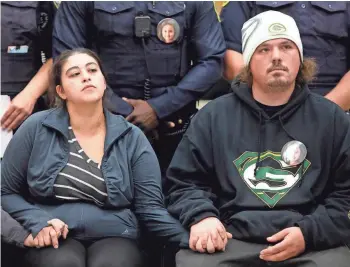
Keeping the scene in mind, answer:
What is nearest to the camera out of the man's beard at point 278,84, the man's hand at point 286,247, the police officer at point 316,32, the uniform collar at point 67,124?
the man's hand at point 286,247

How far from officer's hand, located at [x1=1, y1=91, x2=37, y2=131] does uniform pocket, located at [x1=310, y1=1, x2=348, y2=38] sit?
141cm

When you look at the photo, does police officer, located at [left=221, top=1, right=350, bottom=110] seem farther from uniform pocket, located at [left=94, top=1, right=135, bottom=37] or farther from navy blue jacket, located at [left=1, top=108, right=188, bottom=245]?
navy blue jacket, located at [left=1, top=108, right=188, bottom=245]

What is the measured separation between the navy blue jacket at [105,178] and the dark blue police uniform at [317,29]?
2.87 feet

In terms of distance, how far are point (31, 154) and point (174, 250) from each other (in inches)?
25.8

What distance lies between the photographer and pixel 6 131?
119 inches

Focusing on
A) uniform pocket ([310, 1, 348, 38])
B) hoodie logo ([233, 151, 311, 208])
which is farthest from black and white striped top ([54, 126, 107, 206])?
uniform pocket ([310, 1, 348, 38])

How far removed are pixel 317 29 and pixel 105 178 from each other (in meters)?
1.34

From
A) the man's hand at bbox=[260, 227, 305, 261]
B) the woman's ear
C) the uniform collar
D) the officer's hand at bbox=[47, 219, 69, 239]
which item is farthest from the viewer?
the woman's ear

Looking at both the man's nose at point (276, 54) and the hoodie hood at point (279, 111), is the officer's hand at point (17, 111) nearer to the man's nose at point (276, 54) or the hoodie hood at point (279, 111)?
the hoodie hood at point (279, 111)

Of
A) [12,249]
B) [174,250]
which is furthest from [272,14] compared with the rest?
[12,249]

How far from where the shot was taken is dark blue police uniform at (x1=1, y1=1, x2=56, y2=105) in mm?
3191

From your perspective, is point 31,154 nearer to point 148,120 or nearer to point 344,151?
point 148,120

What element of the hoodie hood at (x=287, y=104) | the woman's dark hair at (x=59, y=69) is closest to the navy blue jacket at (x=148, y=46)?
the woman's dark hair at (x=59, y=69)

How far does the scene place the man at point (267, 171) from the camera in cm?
226
